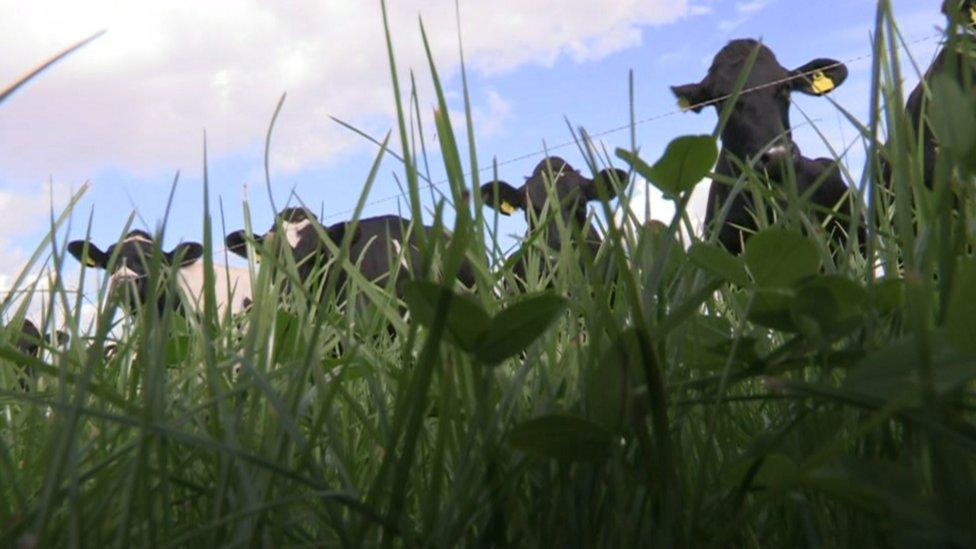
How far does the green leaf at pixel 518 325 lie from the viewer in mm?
420

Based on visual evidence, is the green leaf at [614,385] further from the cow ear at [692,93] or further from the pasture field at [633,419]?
the cow ear at [692,93]

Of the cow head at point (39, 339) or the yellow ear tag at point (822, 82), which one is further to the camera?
the yellow ear tag at point (822, 82)

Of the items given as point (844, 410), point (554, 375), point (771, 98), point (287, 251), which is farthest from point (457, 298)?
point (771, 98)

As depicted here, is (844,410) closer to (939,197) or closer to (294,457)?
(939,197)

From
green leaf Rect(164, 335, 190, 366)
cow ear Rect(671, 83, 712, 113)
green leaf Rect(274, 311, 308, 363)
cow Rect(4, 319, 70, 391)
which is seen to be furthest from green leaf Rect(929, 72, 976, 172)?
cow ear Rect(671, 83, 712, 113)

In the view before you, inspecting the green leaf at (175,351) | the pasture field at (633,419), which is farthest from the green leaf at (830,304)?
the green leaf at (175,351)

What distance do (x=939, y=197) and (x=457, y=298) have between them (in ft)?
0.56

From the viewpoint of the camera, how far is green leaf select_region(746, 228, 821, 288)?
0.48 meters

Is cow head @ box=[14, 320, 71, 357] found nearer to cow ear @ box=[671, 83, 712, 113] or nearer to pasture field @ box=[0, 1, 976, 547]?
pasture field @ box=[0, 1, 976, 547]

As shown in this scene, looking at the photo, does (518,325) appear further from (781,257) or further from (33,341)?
(33,341)

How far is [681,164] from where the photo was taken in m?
0.54

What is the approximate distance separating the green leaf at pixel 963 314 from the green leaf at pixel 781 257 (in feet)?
0.30

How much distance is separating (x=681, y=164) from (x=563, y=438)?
155mm

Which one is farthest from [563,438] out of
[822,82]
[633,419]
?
[822,82]
